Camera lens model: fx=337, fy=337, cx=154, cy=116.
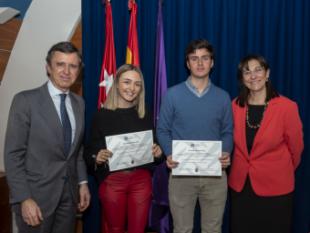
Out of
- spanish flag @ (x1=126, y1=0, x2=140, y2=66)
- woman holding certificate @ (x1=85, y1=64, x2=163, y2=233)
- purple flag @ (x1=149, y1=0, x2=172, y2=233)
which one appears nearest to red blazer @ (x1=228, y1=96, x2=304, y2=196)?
woman holding certificate @ (x1=85, y1=64, x2=163, y2=233)

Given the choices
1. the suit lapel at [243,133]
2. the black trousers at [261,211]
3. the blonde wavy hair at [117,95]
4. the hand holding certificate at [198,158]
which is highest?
the blonde wavy hair at [117,95]

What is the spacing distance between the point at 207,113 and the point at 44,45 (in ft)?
5.92

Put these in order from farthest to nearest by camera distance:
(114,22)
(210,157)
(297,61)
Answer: (114,22), (297,61), (210,157)

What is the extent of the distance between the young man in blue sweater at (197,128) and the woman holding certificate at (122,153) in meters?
0.18

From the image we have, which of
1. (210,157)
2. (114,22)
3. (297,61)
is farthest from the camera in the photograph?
(114,22)

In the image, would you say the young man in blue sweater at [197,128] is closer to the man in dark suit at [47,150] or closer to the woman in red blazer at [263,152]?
the woman in red blazer at [263,152]

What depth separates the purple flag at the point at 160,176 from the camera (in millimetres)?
3055

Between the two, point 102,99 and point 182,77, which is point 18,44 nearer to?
point 102,99

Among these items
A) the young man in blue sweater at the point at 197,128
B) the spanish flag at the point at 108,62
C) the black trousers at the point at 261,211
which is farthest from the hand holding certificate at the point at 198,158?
the spanish flag at the point at 108,62

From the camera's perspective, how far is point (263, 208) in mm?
2492

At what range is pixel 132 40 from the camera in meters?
3.09

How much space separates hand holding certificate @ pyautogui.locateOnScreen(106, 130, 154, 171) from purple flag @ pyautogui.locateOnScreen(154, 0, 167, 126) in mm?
714

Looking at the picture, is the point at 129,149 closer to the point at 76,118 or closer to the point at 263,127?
the point at 76,118

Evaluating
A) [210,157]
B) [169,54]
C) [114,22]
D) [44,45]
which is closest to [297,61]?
[169,54]
